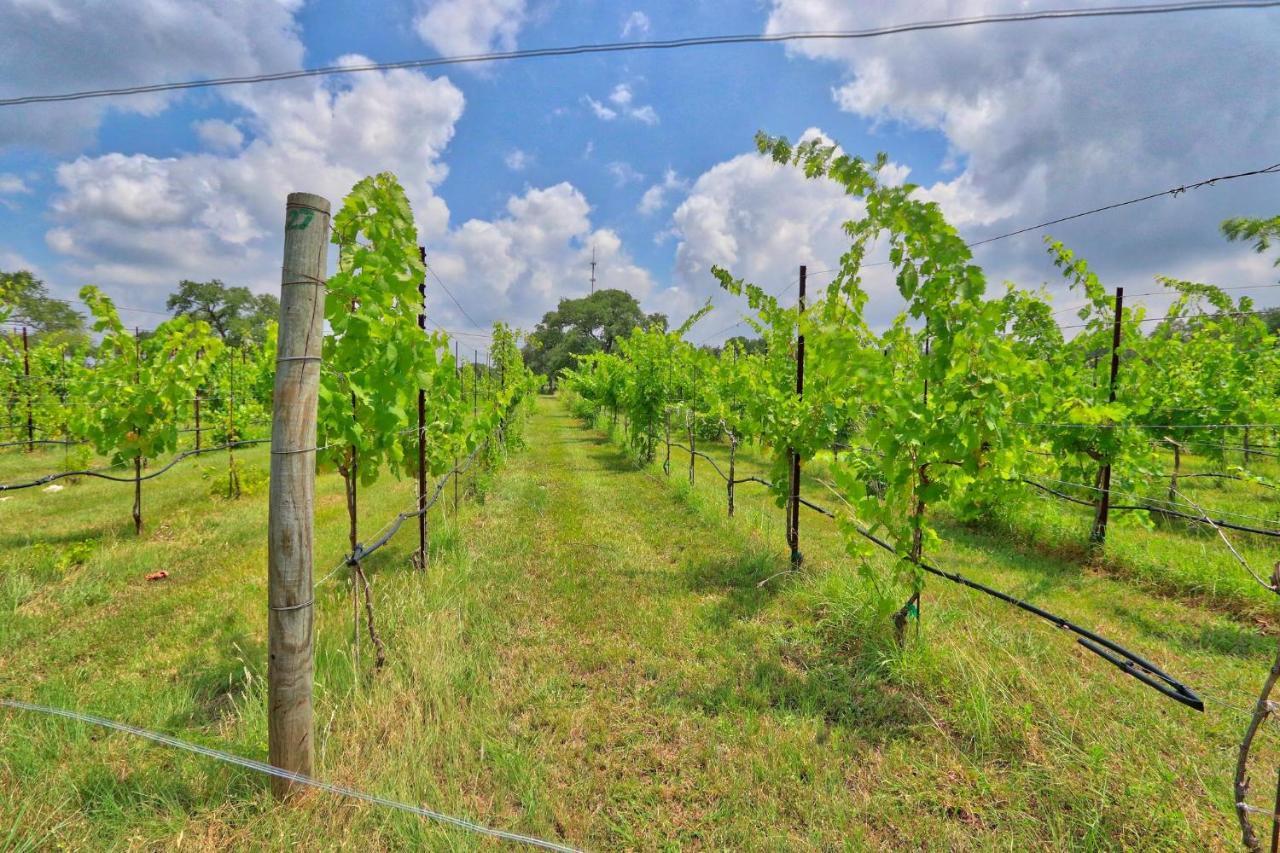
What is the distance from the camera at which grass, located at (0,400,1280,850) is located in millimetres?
1950

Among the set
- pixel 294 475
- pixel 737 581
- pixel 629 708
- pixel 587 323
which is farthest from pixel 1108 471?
pixel 587 323

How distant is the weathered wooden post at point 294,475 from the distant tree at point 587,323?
165ft

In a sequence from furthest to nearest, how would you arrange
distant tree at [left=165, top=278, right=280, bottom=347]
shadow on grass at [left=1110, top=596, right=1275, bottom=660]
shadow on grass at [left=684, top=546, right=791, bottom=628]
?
distant tree at [left=165, top=278, right=280, bottom=347]
shadow on grass at [left=684, top=546, right=791, bottom=628]
shadow on grass at [left=1110, top=596, right=1275, bottom=660]

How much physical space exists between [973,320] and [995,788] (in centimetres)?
216

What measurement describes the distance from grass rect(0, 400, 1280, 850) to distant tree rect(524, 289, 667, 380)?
159ft

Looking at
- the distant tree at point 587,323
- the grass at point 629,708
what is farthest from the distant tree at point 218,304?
the grass at point 629,708

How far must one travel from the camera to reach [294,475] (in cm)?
182

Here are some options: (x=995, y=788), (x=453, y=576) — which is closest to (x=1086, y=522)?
(x=995, y=788)

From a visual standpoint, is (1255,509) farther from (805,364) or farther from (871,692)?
(871,692)

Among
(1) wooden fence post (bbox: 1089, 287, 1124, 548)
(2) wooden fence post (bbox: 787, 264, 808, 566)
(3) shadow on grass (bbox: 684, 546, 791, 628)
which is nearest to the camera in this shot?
(3) shadow on grass (bbox: 684, 546, 791, 628)

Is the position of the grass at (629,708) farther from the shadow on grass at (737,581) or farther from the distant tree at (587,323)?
the distant tree at (587,323)

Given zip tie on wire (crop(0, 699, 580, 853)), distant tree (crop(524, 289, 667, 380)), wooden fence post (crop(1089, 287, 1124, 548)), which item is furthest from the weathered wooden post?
distant tree (crop(524, 289, 667, 380))

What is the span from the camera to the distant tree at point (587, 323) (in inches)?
2111

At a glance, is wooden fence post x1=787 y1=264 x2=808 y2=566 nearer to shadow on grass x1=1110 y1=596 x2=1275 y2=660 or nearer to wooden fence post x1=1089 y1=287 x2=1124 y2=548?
shadow on grass x1=1110 y1=596 x2=1275 y2=660
